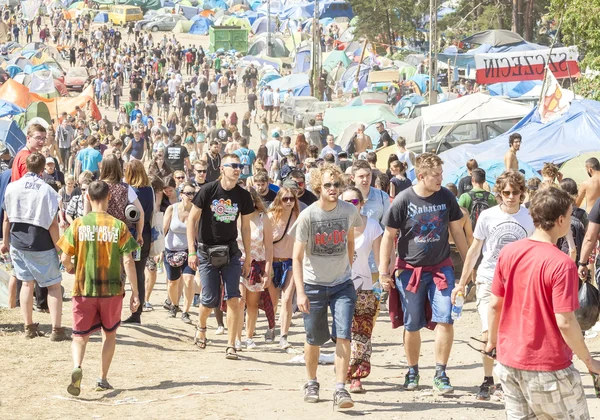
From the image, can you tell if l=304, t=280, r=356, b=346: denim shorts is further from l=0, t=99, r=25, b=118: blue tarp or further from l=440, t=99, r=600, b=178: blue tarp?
l=0, t=99, r=25, b=118: blue tarp

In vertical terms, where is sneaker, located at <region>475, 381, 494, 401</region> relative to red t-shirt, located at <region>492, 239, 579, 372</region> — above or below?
below

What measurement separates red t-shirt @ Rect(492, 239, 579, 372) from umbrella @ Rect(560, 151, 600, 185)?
11.7m

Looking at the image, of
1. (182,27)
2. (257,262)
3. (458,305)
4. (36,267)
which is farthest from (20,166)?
(182,27)

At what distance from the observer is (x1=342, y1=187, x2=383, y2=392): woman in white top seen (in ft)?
26.6

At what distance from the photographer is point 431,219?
7.79 m

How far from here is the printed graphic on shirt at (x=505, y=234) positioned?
755cm

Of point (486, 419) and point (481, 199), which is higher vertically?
point (481, 199)

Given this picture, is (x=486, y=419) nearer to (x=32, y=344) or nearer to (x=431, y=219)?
(x=431, y=219)

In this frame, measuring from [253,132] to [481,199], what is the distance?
26.8 metres

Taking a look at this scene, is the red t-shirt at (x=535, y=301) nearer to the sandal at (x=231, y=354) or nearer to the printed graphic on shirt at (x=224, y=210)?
the printed graphic on shirt at (x=224, y=210)

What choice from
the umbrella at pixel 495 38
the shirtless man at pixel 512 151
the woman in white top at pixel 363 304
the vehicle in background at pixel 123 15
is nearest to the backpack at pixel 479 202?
the shirtless man at pixel 512 151

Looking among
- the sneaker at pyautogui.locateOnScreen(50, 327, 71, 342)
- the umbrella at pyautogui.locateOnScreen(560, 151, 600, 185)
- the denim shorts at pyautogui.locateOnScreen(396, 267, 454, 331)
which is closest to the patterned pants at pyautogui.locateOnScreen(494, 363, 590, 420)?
the denim shorts at pyautogui.locateOnScreen(396, 267, 454, 331)

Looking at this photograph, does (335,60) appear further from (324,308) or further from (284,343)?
(324,308)

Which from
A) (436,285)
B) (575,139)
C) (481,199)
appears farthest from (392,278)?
(575,139)
